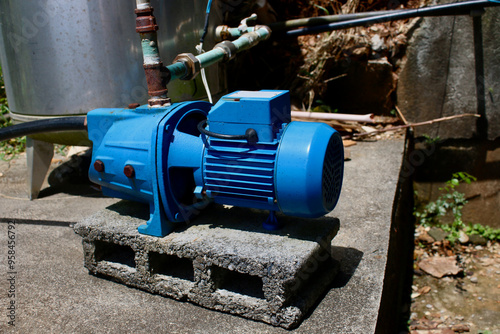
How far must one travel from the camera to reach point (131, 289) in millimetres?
1675

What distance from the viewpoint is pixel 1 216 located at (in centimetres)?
235

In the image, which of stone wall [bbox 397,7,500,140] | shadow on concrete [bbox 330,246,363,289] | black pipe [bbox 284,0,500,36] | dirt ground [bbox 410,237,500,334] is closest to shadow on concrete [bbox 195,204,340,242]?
shadow on concrete [bbox 330,246,363,289]

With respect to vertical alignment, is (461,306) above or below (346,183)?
below

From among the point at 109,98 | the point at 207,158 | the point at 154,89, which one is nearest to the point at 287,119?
the point at 207,158

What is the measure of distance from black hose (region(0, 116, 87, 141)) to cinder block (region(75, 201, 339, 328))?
1.17 feet

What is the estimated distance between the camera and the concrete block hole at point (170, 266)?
1.61m

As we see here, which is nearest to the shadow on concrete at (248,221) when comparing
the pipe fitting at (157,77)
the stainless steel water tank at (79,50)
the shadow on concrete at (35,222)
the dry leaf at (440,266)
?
the pipe fitting at (157,77)

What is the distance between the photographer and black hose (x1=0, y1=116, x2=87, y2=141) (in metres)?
1.79

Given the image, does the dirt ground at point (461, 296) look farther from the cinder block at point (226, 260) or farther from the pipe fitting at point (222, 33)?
the pipe fitting at point (222, 33)

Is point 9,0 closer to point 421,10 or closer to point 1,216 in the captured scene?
point 1,216

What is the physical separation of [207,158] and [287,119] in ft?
0.95

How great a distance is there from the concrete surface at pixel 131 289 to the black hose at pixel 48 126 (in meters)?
0.49

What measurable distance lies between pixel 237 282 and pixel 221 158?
430 mm

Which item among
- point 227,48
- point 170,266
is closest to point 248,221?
point 170,266
